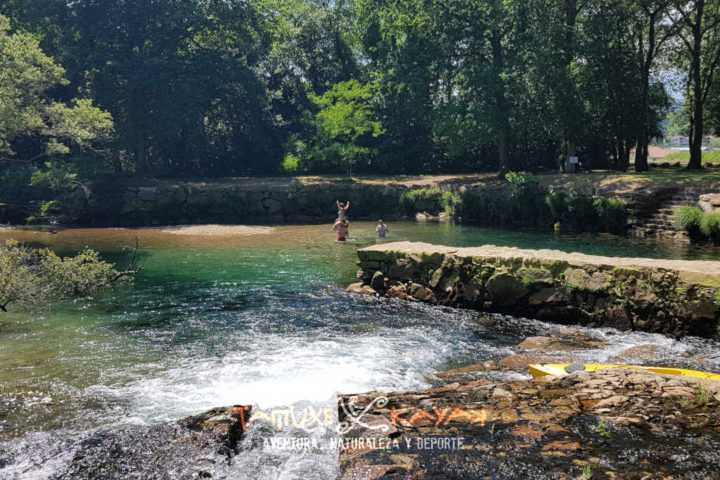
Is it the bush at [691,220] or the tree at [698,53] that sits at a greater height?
the tree at [698,53]

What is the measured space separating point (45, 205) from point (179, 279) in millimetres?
16685

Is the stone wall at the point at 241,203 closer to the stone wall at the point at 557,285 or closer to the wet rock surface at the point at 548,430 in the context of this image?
the stone wall at the point at 557,285

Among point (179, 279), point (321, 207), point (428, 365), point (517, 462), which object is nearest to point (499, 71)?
point (321, 207)

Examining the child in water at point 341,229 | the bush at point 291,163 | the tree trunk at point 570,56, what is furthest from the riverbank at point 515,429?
the bush at point 291,163

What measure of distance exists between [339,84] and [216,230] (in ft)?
48.5

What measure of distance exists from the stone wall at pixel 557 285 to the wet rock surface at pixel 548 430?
12.2ft

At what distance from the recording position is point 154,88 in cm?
3294

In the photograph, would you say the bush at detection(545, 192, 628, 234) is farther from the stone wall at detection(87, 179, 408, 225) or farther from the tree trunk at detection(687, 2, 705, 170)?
the stone wall at detection(87, 179, 408, 225)

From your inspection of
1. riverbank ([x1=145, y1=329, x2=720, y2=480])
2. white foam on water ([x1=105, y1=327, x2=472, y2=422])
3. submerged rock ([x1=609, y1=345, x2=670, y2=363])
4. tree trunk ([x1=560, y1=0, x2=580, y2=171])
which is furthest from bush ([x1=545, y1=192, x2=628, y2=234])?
riverbank ([x1=145, y1=329, x2=720, y2=480])

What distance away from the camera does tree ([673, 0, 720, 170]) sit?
26.6 m

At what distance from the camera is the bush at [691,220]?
19.6 metres

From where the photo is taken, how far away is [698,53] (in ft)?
87.7

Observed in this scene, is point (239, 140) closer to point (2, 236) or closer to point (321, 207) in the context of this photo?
point (321, 207)

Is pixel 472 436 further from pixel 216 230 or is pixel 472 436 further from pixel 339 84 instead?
pixel 339 84
